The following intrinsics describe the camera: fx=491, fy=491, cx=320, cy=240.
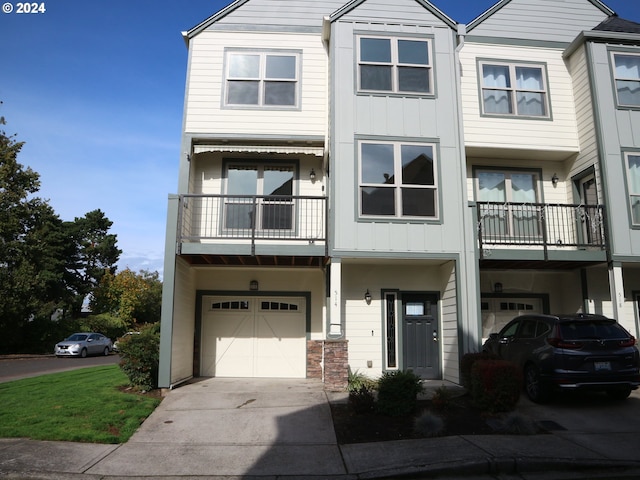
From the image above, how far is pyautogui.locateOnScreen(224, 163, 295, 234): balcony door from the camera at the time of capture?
1297 cm

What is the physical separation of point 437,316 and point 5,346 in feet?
86.7

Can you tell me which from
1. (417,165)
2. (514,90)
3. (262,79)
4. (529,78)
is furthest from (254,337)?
(529,78)

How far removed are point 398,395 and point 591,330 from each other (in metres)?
3.68

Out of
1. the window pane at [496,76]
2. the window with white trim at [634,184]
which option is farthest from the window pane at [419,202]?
the window with white trim at [634,184]

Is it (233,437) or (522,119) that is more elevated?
(522,119)

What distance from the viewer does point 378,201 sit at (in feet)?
37.8

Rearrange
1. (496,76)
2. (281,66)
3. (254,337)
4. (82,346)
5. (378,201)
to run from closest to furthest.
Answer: (378,201) < (254,337) < (281,66) < (496,76) < (82,346)

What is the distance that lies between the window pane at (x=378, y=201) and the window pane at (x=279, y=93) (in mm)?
3606

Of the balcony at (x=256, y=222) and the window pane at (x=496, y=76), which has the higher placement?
the window pane at (x=496, y=76)

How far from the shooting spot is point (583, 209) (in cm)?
1262

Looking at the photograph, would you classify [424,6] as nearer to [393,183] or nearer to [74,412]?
[393,183]

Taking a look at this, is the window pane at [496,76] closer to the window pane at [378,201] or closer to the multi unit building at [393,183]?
the multi unit building at [393,183]

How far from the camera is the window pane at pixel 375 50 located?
12.3m

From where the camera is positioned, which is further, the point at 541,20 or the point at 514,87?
the point at 541,20
